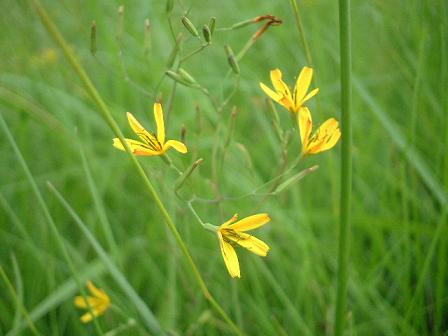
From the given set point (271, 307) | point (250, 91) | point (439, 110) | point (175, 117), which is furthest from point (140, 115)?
point (439, 110)

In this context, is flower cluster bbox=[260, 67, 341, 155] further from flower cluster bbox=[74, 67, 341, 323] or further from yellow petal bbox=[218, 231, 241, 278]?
yellow petal bbox=[218, 231, 241, 278]

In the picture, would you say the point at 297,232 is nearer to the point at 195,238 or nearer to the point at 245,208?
the point at 245,208

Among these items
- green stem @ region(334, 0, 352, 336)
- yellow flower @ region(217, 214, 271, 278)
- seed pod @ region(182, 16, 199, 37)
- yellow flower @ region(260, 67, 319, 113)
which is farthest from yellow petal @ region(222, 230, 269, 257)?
seed pod @ region(182, 16, 199, 37)

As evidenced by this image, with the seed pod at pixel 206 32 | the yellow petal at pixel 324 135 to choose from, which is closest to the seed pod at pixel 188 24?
the seed pod at pixel 206 32

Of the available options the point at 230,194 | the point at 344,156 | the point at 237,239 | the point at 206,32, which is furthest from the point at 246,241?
the point at 230,194

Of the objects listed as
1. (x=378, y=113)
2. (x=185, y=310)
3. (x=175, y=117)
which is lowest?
(x=185, y=310)

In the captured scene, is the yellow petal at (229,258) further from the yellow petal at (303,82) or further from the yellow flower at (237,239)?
the yellow petal at (303,82)

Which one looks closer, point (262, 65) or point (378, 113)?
point (378, 113)

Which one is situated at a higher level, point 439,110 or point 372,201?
point 439,110
